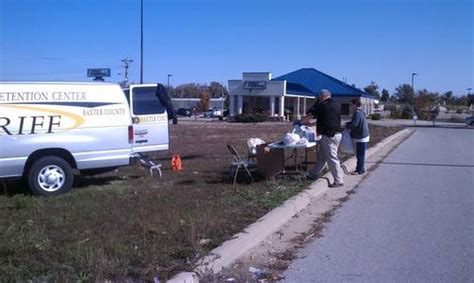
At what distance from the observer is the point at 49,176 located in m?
10.4

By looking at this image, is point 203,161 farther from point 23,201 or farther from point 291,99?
point 291,99

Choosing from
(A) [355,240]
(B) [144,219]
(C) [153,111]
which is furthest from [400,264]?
(C) [153,111]

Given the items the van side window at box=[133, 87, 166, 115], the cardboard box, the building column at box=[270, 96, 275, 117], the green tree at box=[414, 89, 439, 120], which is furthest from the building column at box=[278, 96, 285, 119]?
the cardboard box

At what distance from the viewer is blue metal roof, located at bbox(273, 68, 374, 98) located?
7131 cm

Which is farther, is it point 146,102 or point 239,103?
point 239,103

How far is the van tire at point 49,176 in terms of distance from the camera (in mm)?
10195

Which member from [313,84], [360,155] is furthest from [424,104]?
[360,155]

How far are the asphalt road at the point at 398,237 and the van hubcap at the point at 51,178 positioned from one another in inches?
190

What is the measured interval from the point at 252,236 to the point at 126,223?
169 cm

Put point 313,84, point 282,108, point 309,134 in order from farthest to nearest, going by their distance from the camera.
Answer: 1. point 313,84
2. point 282,108
3. point 309,134

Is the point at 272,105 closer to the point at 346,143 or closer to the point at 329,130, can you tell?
the point at 346,143

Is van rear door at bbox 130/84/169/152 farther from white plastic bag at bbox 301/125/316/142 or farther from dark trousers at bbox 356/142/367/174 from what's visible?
dark trousers at bbox 356/142/367/174

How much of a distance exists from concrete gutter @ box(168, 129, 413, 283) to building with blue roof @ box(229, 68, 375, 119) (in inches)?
2196

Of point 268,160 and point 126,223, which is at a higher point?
point 268,160
